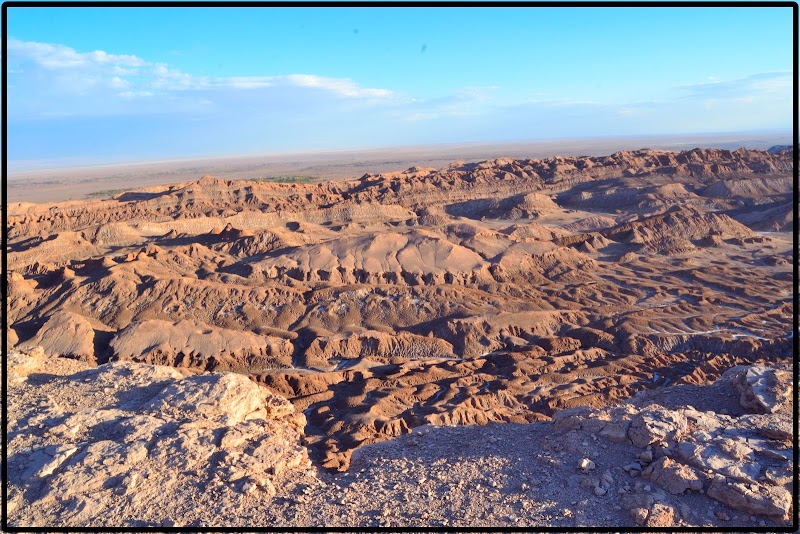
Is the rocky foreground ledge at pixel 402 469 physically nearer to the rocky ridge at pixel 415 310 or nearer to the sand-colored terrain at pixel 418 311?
the sand-colored terrain at pixel 418 311

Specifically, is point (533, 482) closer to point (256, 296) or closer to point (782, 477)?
point (782, 477)

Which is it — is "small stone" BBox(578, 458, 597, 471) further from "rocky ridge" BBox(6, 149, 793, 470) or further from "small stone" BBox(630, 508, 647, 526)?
"rocky ridge" BBox(6, 149, 793, 470)

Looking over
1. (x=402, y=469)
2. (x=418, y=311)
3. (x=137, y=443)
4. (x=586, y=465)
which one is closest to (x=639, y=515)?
(x=586, y=465)

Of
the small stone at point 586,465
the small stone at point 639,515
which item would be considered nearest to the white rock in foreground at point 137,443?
the small stone at point 586,465

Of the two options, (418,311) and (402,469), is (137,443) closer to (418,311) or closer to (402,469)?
(402,469)

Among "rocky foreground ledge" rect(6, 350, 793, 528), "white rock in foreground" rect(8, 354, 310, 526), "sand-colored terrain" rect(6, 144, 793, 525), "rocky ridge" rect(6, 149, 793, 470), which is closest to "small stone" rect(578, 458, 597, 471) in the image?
"rocky foreground ledge" rect(6, 350, 793, 528)
